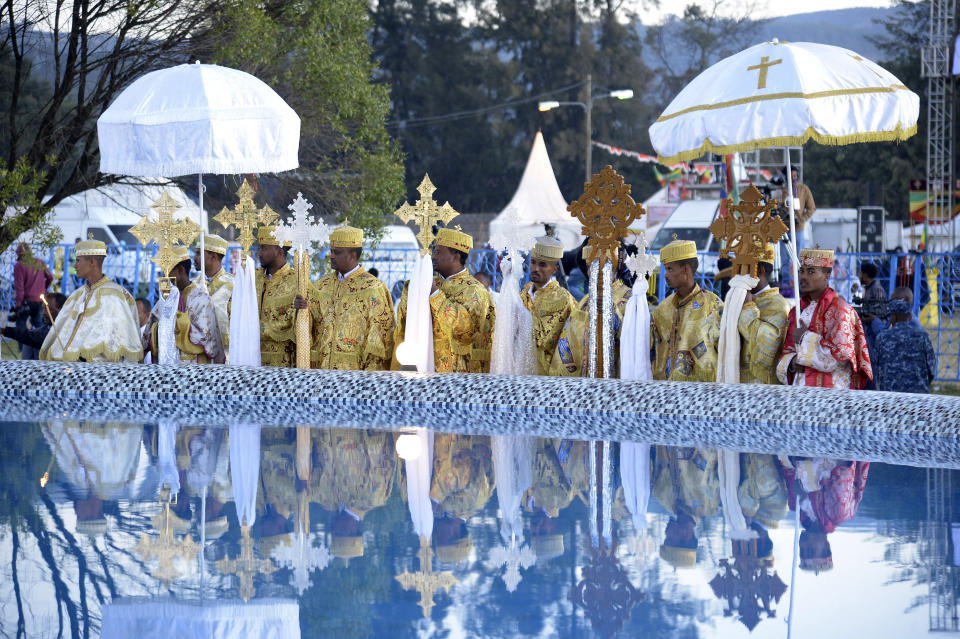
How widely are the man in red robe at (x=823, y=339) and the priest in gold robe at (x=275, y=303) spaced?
132 inches

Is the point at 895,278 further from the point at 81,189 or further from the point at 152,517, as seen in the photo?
the point at 152,517

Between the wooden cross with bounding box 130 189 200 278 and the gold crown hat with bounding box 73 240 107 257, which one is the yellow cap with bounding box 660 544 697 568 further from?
the gold crown hat with bounding box 73 240 107 257

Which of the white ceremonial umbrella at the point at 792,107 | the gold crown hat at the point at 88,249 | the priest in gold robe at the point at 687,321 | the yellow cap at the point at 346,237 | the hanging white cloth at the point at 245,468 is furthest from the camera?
the gold crown hat at the point at 88,249

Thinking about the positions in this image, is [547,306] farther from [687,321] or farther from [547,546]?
[547,546]

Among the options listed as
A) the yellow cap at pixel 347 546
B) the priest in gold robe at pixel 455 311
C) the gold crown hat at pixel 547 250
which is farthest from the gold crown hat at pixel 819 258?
the yellow cap at pixel 347 546

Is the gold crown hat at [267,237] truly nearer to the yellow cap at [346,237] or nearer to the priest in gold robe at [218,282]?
the priest in gold robe at [218,282]

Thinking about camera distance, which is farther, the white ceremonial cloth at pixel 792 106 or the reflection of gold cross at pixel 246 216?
the reflection of gold cross at pixel 246 216

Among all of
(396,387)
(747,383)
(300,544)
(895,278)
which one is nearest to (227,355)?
(396,387)

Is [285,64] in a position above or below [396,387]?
above

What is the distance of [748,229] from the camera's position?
7.66m

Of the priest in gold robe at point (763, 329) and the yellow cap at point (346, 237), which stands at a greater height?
the yellow cap at point (346, 237)

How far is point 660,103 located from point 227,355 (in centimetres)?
4326

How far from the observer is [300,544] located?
4844 mm

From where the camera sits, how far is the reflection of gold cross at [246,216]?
344 inches
